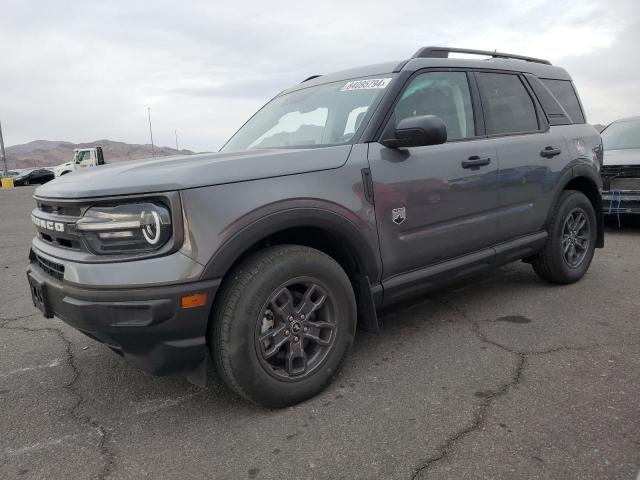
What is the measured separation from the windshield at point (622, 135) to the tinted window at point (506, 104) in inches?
163

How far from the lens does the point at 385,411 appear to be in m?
2.56

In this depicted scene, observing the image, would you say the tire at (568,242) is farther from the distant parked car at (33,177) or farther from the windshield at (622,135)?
the distant parked car at (33,177)

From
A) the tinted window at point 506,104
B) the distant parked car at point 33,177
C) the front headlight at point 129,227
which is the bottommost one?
the front headlight at point 129,227

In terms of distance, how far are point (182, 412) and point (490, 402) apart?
1595 mm

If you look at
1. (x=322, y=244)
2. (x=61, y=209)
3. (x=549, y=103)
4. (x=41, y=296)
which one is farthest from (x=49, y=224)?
(x=549, y=103)

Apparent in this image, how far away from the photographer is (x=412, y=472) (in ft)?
6.85

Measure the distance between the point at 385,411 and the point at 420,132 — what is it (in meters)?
1.49

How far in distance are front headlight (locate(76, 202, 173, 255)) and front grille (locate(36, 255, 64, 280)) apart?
273mm

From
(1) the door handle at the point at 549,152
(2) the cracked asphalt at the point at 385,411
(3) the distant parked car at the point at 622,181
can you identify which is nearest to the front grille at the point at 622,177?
(3) the distant parked car at the point at 622,181

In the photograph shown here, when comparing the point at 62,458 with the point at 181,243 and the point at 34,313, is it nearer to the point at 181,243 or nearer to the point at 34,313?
the point at 181,243

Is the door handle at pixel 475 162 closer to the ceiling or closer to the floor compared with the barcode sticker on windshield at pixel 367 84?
closer to the floor

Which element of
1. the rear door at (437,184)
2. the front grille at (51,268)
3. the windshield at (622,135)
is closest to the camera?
the front grille at (51,268)

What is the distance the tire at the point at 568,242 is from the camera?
427 centimetres

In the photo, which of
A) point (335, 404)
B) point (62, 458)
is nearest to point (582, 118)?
point (335, 404)
